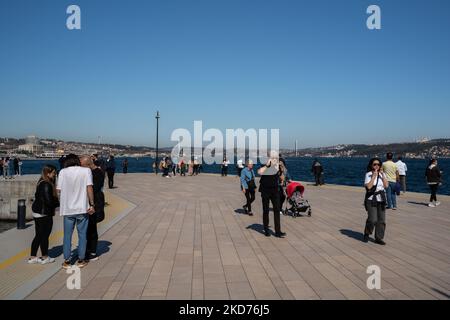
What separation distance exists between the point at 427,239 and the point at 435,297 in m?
3.66

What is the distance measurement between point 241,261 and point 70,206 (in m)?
2.97

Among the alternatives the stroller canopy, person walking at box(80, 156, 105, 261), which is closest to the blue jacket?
the stroller canopy

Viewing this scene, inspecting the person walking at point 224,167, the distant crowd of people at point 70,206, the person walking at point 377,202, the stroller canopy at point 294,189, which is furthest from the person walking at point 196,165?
the distant crowd of people at point 70,206

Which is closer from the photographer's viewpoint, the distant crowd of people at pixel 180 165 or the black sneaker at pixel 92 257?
the black sneaker at pixel 92 257

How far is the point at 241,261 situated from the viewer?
19.5 ft

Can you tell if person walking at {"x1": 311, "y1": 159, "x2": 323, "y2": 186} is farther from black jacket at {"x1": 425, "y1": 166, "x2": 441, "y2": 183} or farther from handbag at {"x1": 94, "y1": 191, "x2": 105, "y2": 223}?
handbag at {"x1": 94, "y1": 191, "x2": 105, "y2": 223}

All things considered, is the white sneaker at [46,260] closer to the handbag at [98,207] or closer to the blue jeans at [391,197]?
the handbag at [98,207]

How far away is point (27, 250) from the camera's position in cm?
663

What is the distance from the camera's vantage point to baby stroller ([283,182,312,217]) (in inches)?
404

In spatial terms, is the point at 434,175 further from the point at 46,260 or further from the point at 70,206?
the point at 46,260

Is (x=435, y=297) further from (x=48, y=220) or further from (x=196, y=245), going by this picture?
(x=48, y=220)

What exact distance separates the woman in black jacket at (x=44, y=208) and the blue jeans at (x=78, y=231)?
1.49 ft

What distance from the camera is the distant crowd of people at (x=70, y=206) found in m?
5.43
